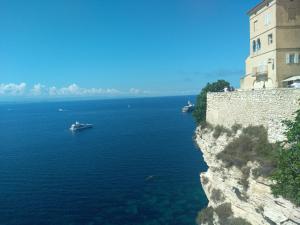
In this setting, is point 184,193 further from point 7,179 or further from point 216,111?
point 7,179

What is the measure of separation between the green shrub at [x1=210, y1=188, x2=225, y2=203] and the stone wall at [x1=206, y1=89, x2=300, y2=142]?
23.1 ft

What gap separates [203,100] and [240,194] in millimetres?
23499

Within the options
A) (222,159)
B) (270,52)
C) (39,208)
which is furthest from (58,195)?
(270,52)

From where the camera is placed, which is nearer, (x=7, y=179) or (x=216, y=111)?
(x=216, y=111)

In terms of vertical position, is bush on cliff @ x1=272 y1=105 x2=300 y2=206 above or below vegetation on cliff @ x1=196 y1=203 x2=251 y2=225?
above

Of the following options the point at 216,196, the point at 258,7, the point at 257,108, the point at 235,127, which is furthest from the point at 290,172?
the point at 258,7

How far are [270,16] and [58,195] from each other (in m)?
38.9

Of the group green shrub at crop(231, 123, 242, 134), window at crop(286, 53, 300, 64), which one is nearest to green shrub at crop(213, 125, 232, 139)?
green shrub at crop(231, 123, 242, 134)

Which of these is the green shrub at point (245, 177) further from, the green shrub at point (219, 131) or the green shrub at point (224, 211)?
the green shrub at point (219, 131)

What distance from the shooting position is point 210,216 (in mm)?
31906

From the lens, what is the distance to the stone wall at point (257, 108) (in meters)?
25.1

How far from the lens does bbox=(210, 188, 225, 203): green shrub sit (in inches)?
1236

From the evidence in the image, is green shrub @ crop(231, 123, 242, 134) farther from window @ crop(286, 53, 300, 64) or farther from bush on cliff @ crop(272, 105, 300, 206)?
bush on cliff @ crop(272, 105, 300, 206)

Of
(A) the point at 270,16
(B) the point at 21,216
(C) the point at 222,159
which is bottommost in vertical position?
(B) the point at 21,216
